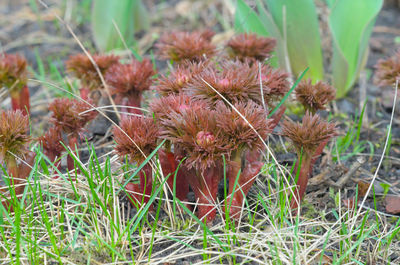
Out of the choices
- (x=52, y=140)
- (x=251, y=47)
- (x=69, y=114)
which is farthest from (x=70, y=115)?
(x=251, y=47)

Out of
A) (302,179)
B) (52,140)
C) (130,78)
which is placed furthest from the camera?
(130,78)

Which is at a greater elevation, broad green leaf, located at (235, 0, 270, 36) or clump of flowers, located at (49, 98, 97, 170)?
broad green leaf, located at (235, 0, 270, 36)

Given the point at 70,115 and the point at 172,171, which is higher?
the point at 70,115

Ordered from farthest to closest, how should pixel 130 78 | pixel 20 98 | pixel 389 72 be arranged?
pixel 20 98 < pixel 389 72 < pixel 130 78

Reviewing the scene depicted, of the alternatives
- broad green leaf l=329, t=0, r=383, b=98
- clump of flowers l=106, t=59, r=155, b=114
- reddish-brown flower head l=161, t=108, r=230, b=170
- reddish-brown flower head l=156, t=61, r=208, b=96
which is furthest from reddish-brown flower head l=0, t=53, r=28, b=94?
broad green leaf l=329, t=0, r=383, b=98

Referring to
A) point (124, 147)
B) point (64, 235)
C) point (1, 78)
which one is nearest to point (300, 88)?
point (124, 147)

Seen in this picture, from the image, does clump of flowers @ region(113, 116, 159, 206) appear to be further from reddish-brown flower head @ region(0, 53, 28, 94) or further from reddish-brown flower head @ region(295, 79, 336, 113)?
reddish-brown flower head @ region(0, 53, 28, 94)

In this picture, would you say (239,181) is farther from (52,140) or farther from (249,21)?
(249,21)
